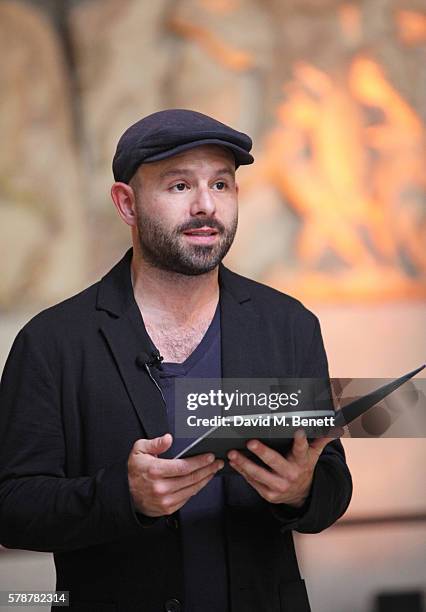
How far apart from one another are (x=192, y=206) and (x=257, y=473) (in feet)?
1.65

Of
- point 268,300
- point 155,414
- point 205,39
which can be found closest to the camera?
point 155,414

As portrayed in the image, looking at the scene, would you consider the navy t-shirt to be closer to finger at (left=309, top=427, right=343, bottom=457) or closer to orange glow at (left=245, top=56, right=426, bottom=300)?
finger at (left=309, top=427, right=343, bottom=457)

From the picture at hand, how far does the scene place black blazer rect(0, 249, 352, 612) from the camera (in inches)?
67.0

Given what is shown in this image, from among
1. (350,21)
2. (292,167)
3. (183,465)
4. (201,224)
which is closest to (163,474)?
(183,465)

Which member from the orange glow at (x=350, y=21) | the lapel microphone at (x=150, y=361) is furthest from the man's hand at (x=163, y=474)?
the orange glow at (x=350, y=21)

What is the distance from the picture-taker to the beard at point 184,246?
179 centimetres

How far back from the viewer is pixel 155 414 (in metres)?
1.76

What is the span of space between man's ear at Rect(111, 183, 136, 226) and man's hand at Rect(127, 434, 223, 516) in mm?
512

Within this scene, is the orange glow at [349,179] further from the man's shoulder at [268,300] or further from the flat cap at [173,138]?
the flat cap at [173,138]

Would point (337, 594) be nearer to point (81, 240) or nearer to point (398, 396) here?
point (81, 240)

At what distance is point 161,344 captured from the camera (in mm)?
1855

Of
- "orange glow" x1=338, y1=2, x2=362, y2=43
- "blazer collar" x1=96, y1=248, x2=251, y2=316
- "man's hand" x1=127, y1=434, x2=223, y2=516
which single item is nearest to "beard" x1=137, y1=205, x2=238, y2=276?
"blazer collar" x1=96, y1=248, x2=251, y2=316

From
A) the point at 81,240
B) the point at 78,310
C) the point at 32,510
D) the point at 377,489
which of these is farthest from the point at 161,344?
the point at 377,489

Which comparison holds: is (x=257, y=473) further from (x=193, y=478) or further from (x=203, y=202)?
(x=203, y=202)
